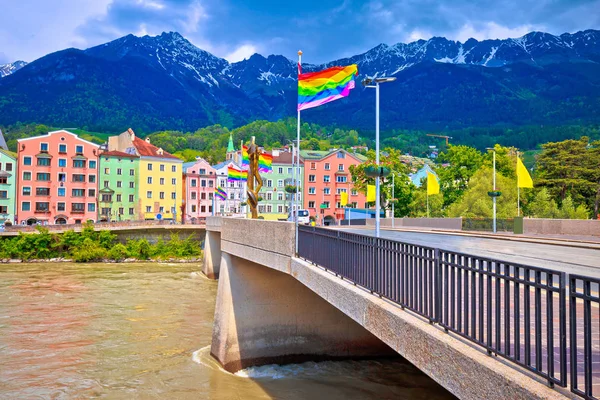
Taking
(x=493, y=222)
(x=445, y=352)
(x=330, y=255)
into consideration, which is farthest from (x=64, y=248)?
(x=445, y=352)

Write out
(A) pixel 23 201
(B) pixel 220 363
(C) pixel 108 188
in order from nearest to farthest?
(B) pixel 220 363 → (A) pixel 23 201 → (C) pixel 108 188

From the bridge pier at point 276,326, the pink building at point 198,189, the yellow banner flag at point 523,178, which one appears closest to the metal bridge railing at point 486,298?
the bridge pier at point 276,326

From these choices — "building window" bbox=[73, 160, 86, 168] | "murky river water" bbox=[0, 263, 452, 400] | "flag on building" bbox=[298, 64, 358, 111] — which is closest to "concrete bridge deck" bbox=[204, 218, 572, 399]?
"murky river water" bbox=[0, 263, 452, 400]

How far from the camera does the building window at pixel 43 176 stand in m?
79.5

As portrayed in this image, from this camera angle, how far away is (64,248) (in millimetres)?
61375

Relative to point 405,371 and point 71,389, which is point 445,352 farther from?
point 71,389

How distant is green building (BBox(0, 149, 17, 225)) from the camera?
77.2 m

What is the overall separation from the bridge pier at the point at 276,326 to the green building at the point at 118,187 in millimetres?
72432

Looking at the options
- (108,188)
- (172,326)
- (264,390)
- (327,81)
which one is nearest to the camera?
(264,390)

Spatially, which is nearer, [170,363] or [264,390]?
[264,390]

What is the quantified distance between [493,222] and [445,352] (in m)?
34.7

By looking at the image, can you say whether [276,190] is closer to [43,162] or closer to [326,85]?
[43,162]

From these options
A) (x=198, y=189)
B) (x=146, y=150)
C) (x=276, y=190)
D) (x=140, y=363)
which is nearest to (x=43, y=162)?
(x=146, y=150)

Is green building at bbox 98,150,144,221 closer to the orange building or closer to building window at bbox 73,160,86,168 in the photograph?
building window at bbox 73,160,86,168
